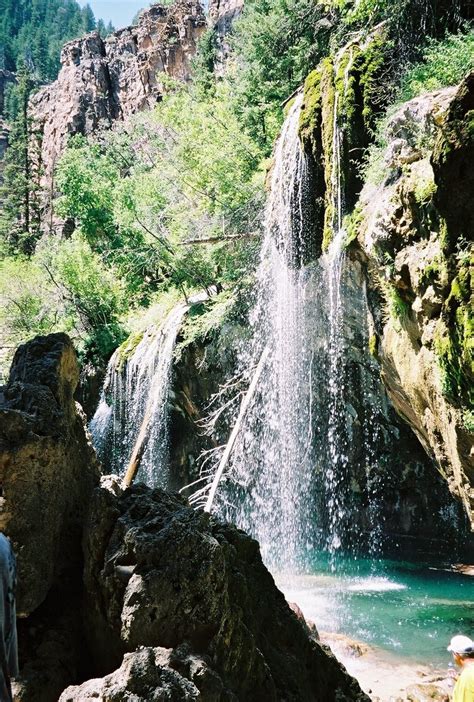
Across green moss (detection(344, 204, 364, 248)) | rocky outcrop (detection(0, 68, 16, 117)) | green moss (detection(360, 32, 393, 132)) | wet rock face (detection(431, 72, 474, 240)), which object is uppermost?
rocky outcrop (detection(0, 68, 16, 117))

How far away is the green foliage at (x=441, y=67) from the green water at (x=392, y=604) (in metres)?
7.66

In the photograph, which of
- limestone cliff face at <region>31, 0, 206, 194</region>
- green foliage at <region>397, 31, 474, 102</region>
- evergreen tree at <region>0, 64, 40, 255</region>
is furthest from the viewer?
limestone cliff face at <region>31, 0, 206, 194</region>

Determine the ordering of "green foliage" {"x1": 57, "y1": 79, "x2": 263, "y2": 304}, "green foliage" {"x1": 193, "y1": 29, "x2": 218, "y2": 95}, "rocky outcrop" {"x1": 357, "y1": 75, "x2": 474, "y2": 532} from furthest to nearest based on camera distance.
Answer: "green foliage" {"x1": 193, "y1": 29, "x2": 218, "y2": 95} → "green foliage" {"x1": 57, "y1": 79, "x2": 263, "y2": 304} → "rocky outcrop" {"x1": 357, "y1": 75, "x2": 474, "y2": 532}

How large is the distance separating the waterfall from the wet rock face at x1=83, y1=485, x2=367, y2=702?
10598mm

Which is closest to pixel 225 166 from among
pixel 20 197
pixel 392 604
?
pixel 392 604

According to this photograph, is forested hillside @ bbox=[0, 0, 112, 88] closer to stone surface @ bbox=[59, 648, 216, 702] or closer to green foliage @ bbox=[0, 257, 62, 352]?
green foliage @ bbox=[0, 257, 62, 352]

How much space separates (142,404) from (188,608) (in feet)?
46.2

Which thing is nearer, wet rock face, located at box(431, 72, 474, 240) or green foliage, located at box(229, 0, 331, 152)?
wet rock face, located at box(431, 72, 474, 240)

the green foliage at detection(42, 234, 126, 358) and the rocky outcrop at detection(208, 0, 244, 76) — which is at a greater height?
the rocky outcrop at detection(208, 0, 244, 76)

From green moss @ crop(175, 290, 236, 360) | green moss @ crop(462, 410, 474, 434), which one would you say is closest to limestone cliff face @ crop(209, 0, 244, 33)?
green moss @ crop(175, 290, 236, 360)

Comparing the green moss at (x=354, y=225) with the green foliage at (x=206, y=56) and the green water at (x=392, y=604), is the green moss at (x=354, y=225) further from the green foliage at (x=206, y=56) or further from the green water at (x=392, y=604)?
the green foliage at (x=206, y=56)

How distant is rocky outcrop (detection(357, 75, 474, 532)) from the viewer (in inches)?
222

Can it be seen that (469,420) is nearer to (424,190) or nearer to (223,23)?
Result: (424,190)

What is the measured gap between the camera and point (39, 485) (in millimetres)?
3469
